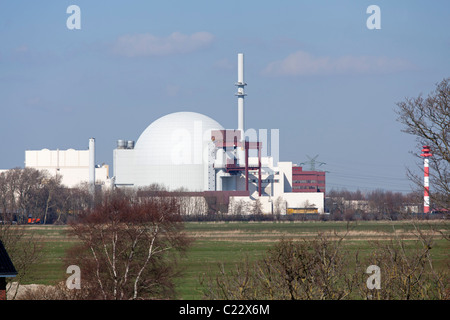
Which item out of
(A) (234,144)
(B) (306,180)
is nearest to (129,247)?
(A) (234,144)

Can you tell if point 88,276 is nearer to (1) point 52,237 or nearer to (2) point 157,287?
(2) point 157,287

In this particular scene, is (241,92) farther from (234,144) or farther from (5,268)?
(5,268)

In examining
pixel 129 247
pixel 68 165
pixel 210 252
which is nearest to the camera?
pixel 129 247

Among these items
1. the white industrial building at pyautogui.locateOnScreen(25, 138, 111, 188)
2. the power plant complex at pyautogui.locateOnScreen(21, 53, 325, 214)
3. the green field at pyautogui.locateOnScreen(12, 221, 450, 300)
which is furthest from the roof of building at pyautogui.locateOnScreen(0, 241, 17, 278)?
the white industrial building at pyautogui.locateOnScreen(25, 138, 111, 188)

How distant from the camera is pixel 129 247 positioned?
2386 centimetres

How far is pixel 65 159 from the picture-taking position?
425 ft

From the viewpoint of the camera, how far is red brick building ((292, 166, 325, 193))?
134m

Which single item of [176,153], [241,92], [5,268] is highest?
[241,92]

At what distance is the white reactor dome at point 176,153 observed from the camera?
114 meters

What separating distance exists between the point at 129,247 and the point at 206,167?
87661 millimetres

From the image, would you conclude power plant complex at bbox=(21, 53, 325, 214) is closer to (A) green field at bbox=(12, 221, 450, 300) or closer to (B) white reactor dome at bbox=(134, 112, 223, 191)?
(B) white reactor dome at bbox=(134, 112, 223, 191)

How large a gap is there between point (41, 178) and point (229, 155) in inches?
1235

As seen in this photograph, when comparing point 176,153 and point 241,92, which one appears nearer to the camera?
point 241,92
